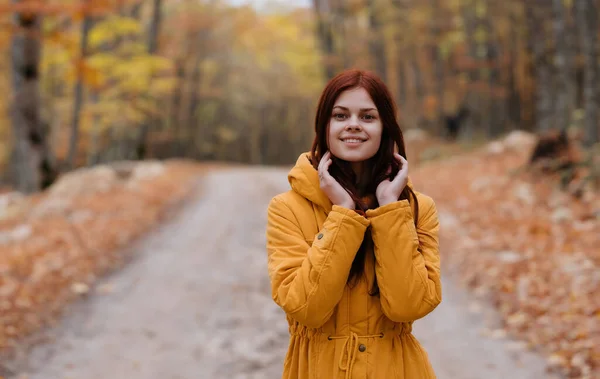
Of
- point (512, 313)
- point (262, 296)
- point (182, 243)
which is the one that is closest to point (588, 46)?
point (512, 313)

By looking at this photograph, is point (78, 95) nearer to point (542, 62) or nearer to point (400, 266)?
point (542, 62)

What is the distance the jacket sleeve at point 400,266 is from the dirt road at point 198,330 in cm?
320

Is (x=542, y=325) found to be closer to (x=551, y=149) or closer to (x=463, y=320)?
(x=463, y=320)

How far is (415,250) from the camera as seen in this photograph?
196cm

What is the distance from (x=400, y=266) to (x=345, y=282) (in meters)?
0.21

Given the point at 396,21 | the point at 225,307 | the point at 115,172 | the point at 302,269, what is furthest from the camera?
the point at 396,21

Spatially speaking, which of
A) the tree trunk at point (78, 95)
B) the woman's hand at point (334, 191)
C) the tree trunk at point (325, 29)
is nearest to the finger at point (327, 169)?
the woman's hand at point (334, 191)

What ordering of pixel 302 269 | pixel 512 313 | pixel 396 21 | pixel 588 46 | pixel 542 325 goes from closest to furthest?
pixel 302 269
pixel 542 325
pixel 512 313
pixel 588 46
pixel 396 21

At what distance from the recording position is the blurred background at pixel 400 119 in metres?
6.40

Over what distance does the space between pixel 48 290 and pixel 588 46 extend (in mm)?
9786

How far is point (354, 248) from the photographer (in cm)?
191

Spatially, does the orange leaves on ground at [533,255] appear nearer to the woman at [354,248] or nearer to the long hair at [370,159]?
the woman at [354,248]

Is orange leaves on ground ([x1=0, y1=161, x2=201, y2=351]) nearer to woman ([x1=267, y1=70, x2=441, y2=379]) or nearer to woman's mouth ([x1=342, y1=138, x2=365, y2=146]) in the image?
woman ([x1=267, y1=70, x2=441, y2=379])

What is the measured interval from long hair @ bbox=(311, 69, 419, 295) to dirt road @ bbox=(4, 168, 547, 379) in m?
3.18
